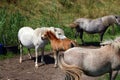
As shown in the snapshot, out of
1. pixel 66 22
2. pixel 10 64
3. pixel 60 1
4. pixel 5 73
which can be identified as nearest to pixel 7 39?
pixel 10 64

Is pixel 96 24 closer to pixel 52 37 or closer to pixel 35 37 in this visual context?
pixel 35 37

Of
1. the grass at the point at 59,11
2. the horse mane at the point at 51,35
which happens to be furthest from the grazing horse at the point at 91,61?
the grass at the point at 59,11

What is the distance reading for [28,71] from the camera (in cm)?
1022

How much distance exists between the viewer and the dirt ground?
9602 mm

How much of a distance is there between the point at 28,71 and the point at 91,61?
10.9ft

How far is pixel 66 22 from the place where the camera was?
16188 millimetres

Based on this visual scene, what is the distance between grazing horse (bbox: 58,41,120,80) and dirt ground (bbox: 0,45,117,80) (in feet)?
6.65

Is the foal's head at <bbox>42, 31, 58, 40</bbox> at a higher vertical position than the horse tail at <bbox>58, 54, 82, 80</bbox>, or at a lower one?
higher

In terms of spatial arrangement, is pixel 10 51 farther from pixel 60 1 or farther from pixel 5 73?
pixel 60 1

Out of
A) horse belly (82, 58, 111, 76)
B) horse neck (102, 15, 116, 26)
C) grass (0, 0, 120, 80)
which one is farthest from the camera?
grass (0, 0, 120, 80)

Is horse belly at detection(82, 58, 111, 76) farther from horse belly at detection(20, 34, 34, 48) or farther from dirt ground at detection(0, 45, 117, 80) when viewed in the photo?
horse belly at detection(20, 34, 34, 48)

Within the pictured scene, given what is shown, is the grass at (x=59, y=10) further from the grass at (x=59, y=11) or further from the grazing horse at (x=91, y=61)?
the grazing horse at (x=91, y=61)

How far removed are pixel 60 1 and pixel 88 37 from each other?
4.61 metres

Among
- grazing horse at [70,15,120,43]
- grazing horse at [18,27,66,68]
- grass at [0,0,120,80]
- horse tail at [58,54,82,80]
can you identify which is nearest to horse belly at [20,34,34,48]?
grazing horse at [18,27,66,68]
